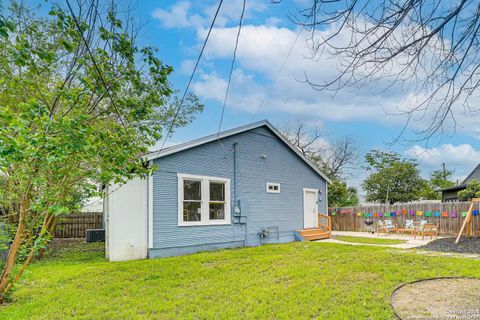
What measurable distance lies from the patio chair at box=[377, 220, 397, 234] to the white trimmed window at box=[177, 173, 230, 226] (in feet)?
30.4

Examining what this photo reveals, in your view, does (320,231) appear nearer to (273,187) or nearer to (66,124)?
(273,187)

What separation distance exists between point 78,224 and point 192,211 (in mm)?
9547

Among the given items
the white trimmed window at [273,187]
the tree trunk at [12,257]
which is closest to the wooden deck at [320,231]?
the white trimmed window at [273,187]

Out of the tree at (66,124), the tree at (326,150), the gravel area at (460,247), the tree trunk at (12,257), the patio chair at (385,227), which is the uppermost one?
the tree at (326,150)

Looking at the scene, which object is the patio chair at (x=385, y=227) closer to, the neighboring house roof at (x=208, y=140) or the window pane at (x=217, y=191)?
the neighboring house roof at (x=208, y=140)

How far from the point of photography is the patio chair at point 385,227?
15.5 meters

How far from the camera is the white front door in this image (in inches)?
539

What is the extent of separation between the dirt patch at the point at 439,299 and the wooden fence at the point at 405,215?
9996mm

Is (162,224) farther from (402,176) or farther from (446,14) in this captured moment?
(402,176)

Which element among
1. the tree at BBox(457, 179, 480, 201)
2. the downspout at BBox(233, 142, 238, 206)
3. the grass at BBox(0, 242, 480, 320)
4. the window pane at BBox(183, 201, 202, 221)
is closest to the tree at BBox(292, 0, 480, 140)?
the grass at BBox(0, 242, 480, 320)

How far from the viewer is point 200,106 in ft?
48.2

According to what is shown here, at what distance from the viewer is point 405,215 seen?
52.9 feet

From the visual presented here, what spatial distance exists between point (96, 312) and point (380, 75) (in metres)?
4.68

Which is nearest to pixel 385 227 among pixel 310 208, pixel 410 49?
pixel 310 208
